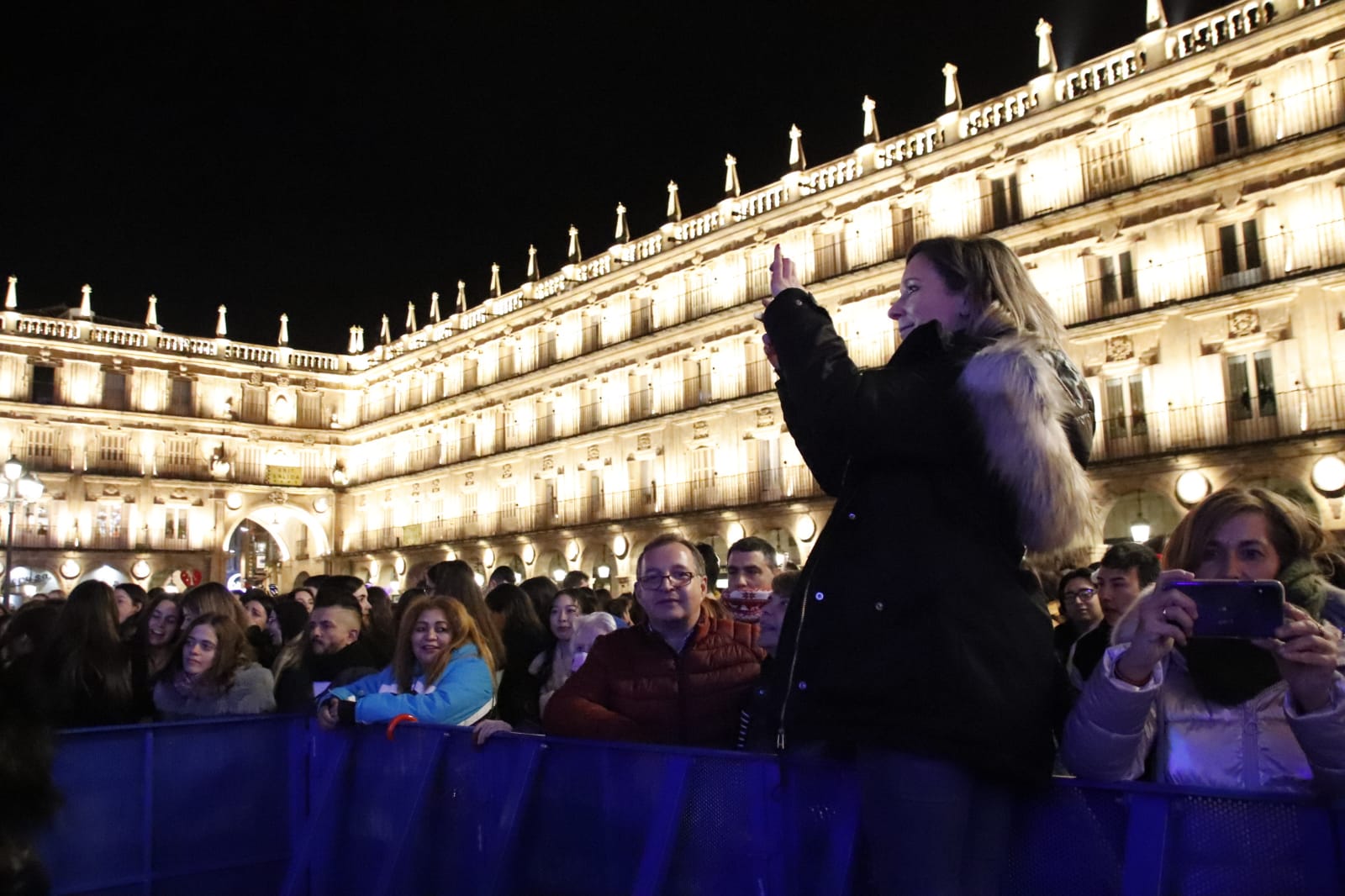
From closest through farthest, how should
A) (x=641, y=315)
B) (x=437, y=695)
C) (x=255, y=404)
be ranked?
(x=437, y=695)
(x=641, y=315)
(x=255, y=404)

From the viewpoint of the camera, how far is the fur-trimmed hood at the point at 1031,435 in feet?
8.27

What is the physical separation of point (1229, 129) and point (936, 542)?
79.8 feet

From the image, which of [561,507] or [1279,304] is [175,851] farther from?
[561,507]

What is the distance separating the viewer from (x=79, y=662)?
243 inches

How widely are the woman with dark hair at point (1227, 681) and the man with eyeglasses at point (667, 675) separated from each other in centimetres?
184

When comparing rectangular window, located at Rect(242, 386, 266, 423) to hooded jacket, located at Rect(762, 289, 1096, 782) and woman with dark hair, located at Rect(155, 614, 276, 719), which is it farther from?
hooded jacket, located at Rect(762, 289, 1096, 782)

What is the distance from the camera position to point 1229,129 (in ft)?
75.8

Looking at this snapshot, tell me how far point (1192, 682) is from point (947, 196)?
2692cm

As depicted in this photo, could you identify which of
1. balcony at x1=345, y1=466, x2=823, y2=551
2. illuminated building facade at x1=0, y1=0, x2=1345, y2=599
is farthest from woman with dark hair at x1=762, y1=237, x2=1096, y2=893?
balcony at x1=345, y1=466, x2=823, y2=551

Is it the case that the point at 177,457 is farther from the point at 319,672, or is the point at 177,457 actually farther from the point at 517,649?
the point at 319,672

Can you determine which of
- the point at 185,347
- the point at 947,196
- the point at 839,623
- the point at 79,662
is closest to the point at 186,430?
the point at 185,347

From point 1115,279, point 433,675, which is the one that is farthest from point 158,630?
point 1115,279

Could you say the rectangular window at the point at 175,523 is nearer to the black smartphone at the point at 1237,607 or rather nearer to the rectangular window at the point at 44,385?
the rectangular window at the point at 44,385

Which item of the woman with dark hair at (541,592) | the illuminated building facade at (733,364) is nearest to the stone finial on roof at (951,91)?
the illuminated building facade at (733,364)
